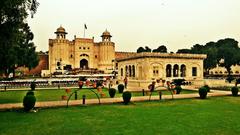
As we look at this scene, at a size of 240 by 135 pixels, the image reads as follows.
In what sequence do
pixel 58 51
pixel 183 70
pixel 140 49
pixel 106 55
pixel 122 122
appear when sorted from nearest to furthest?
pixel 122 122, pixel 183 70, pixel 58 51, pixel 106 55, pixel 140 49

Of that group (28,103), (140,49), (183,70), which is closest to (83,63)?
(140,49)

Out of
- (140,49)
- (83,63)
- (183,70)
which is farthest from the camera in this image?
(140,49)

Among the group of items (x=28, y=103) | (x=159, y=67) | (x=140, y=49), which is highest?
(x=140, y=49)

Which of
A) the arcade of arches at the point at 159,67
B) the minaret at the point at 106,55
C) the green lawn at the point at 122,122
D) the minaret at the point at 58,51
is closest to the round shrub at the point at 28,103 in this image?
the green lawn at the point at 122,122

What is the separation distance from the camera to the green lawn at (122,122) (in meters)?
7.79

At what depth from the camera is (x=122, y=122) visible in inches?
357

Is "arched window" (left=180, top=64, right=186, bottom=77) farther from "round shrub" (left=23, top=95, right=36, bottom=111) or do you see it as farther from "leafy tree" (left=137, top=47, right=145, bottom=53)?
"leafy tree" (left=137, top=47, right=145, bottom=53)

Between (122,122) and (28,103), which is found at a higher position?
(28,103)

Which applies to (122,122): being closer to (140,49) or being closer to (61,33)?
(61,33)

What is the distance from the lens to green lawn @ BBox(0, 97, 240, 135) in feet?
25.5

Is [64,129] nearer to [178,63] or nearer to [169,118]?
[169,118]

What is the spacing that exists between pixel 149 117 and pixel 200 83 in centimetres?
2417

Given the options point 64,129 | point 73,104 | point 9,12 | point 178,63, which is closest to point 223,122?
point 64,129

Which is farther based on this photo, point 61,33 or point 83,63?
point 83,63
